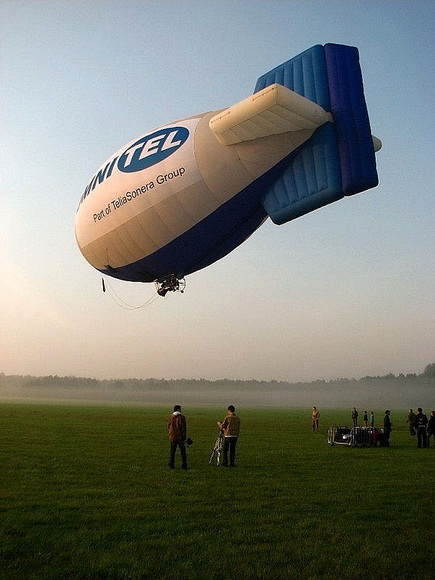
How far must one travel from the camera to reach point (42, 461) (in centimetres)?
1496

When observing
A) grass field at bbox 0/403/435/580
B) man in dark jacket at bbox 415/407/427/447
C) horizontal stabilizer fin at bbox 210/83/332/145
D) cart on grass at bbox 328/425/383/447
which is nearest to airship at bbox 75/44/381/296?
horizontal stabilizer fin at bbox 210/83/332/145

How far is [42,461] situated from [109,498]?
237 inches

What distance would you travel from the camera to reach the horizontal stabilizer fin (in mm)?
13648

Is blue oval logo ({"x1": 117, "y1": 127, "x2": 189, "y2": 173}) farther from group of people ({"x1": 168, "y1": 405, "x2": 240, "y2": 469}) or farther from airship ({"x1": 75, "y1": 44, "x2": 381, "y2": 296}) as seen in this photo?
group of people ({"x1": 168, "y1": 405, "x2": 240, "y2": 469})

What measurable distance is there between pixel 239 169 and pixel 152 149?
4.18 m

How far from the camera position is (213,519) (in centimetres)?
838

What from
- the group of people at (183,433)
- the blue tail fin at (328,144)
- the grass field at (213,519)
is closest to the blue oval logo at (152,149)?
the blue tail fin at (328,144)

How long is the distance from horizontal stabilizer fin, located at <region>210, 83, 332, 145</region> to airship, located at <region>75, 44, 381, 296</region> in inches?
1.2

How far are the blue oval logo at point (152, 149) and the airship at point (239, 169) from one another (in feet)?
0.18

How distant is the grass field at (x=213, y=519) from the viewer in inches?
242

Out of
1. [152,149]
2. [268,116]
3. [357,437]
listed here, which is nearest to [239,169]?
[268,116]

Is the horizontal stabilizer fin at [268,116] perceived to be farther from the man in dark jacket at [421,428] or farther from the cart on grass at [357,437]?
the man in dark jacket at [421,428]

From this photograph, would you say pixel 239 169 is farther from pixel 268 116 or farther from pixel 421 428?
pixel 421 428

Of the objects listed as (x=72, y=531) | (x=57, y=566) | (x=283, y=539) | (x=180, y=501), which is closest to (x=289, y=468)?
(x=180, y=501)
